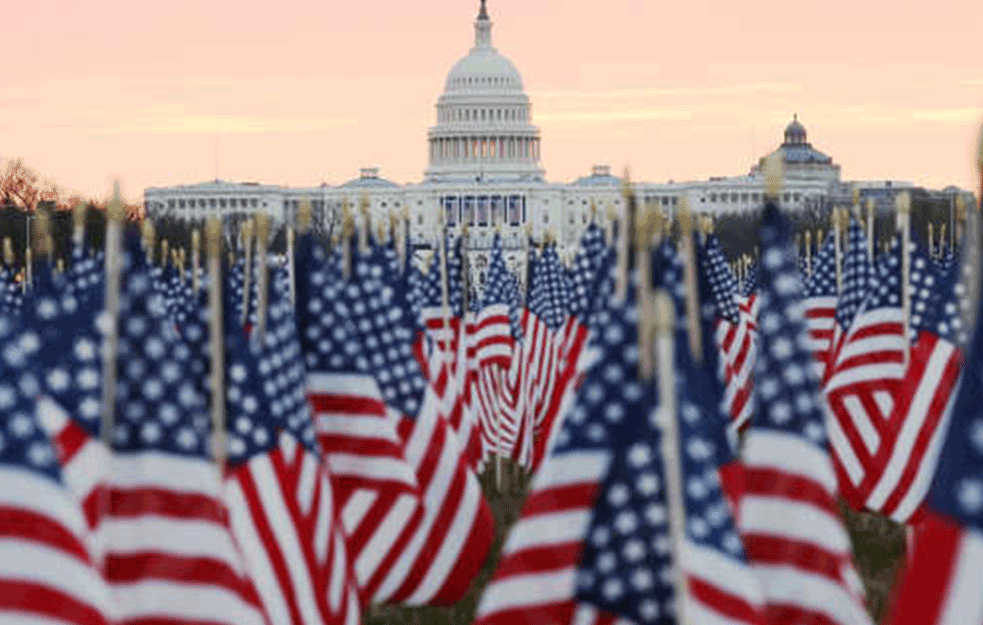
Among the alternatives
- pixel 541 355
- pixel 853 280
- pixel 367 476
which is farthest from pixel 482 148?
pixel 367 476

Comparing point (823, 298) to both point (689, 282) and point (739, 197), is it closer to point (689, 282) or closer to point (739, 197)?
point (689, 282)

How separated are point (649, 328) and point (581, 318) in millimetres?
12048

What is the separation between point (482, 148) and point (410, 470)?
561 ft

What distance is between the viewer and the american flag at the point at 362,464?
47.7 feet

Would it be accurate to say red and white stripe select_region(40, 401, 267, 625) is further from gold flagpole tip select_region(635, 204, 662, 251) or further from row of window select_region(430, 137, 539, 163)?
row of window select_region(430, 137, 539, 163)

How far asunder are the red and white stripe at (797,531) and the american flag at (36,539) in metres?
2.49

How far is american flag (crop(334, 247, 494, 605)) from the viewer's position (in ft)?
48.0

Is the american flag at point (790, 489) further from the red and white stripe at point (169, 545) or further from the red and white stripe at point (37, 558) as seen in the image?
the red and white stripe at point (37, 558)

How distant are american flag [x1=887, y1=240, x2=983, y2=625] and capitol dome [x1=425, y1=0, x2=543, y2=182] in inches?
6764

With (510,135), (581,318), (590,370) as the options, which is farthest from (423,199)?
(590,370)

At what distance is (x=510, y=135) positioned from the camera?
184m

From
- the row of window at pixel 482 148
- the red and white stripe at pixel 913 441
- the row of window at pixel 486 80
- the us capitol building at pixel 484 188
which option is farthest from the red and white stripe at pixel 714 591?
the row of window at pixel 482 148

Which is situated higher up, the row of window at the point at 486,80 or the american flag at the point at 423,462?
the row of window at the point at 486,80

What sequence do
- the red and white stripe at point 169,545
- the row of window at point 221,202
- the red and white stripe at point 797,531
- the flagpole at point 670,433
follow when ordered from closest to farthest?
the flagpole at point 670,433, the red and white stripe at point 797,531, the red and white stripe at point 169,545, the row of window at point 221,202
